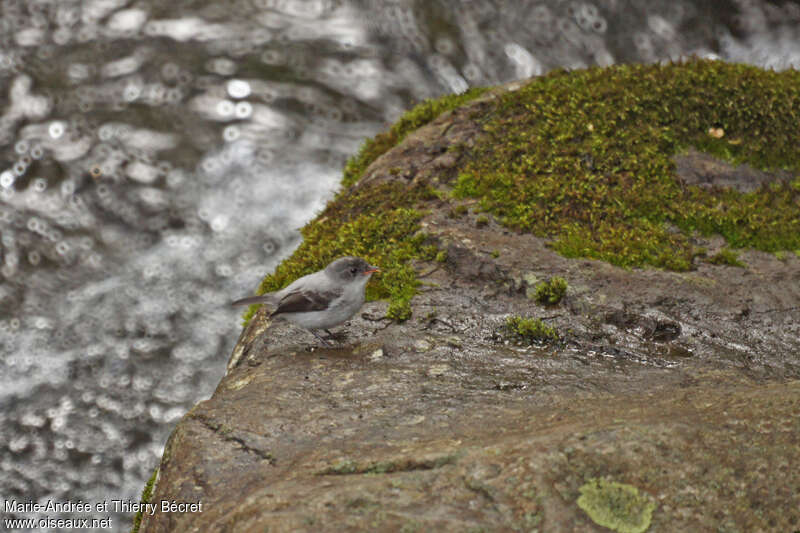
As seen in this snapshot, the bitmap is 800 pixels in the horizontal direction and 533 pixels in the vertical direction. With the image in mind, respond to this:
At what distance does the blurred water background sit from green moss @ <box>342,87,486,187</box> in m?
2.95

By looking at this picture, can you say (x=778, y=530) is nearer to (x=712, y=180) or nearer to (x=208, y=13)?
(x=712, y=180)

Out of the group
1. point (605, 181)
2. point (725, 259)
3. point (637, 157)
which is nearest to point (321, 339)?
point (605, 181)

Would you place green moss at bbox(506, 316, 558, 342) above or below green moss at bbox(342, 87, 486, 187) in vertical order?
above

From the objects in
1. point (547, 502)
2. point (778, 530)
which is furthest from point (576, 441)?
point (778, 530)

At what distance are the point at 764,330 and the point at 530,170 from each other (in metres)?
2.95

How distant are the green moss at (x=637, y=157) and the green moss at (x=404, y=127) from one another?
43.0 inches

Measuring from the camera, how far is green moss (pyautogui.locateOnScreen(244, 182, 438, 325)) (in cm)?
654

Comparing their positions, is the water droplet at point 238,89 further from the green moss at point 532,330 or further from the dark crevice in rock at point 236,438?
the dark crevice in rock at point 236,438

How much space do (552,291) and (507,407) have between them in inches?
70.2

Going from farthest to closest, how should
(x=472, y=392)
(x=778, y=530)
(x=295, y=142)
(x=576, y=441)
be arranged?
(x=295, y=142) → (x=472, y=392) → (x=576, y=441) → (x=778, y=530)

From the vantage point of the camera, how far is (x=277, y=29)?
1647cm

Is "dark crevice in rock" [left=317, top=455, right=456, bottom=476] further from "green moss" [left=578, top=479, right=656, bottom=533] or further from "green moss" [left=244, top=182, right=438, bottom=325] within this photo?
"green moss" [left=244, top=182, right=438, bottom=325]

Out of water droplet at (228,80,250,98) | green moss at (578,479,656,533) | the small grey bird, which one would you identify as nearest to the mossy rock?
the small grey bird

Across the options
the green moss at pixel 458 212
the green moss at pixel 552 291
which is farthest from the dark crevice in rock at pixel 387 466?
the green moss at pixel 458 212
